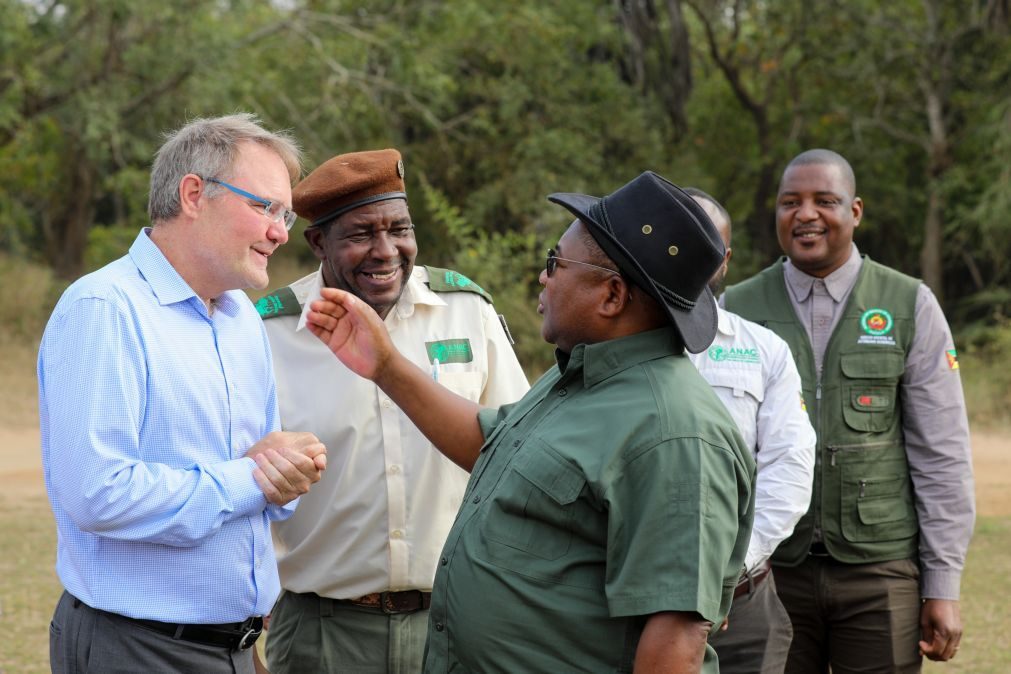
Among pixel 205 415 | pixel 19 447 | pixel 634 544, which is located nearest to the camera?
pixel 634 544

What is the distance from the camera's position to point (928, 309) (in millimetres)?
4297

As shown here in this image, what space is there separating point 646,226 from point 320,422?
4.09ft

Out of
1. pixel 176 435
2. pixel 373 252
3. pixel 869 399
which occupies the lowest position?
pixel 869 399

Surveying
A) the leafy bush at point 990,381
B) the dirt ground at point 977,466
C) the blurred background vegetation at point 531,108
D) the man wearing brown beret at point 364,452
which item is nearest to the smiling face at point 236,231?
the man wearing brown beret at point 364,452

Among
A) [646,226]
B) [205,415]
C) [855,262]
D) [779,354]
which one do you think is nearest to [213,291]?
[205,415]

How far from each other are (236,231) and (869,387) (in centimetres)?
245

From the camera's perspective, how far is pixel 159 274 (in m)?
2.75

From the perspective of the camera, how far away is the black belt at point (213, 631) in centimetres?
263

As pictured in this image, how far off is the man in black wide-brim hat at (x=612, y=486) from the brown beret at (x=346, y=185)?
2.67 feet

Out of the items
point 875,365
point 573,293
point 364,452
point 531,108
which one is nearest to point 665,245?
point 573,293

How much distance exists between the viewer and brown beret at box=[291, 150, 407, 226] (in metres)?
3.33

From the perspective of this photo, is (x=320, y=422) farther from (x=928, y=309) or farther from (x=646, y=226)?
(x=928, y=309)

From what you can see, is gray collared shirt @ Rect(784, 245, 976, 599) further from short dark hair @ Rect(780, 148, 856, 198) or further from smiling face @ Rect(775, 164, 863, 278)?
short dark hair @ Rect(780, 148, 856, 198)

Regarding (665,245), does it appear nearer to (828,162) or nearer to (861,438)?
(861,438)
